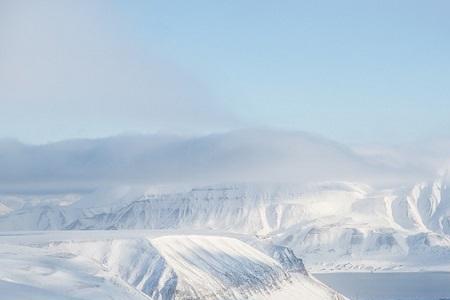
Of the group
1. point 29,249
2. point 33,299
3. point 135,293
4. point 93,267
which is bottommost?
point 33,299

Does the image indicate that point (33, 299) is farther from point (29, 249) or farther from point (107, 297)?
point (29, 249)

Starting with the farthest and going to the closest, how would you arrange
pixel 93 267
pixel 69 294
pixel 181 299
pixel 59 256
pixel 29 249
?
pixel 181 299 < pixel 29 249 < pixel 59 256 < pixel 93 267 < pixel 69 294

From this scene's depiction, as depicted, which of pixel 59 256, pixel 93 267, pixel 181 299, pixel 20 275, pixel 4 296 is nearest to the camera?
pixel 4 296

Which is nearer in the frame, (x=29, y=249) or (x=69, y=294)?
(x=69, y=294)

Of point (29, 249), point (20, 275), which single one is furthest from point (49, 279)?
point (29, 249)

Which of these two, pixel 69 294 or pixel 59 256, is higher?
pixel 59 256

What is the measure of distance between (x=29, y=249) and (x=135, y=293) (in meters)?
50.1

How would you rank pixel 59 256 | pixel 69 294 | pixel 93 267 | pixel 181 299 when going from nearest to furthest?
pixel 69 294 → pixel 93 267 → pixel 59 256 → pixel 181 299

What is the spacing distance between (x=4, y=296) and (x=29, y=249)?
79.5m

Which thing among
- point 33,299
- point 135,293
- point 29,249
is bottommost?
point 33,299

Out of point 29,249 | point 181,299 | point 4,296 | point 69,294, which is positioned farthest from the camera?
point 181,299

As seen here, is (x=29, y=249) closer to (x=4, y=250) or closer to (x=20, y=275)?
(x=4, y=250)

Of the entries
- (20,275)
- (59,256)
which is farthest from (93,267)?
(20,275)

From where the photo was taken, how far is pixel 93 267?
159 m
